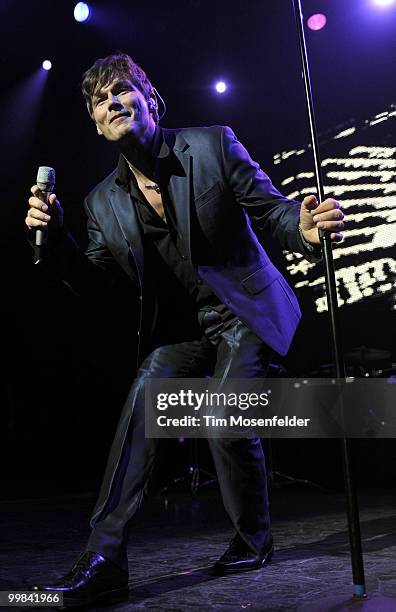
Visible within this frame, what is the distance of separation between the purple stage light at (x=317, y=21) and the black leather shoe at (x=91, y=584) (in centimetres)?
619

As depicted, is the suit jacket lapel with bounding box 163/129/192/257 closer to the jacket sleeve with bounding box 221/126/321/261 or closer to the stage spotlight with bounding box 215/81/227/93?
the jacket sleeve with bounding box 221/126/321/261

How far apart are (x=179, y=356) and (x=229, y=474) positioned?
17.9 inches

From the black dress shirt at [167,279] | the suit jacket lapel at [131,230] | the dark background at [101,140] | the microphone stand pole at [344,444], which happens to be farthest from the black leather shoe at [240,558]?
the dark background at [101,140]

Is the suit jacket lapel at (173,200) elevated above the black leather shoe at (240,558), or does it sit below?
above

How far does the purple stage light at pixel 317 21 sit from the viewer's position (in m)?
6.55

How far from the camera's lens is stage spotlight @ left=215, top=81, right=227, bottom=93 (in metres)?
7.19

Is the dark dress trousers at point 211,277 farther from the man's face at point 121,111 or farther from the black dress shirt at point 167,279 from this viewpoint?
the man's face at point 121,111

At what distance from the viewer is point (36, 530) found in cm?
351

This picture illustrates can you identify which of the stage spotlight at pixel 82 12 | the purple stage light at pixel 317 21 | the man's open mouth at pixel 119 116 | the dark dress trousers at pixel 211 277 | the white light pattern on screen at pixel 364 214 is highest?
the purple stage light at pixel 317 21

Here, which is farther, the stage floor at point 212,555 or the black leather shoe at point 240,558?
the black leather shoe at point 240,558

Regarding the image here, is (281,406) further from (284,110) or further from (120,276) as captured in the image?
(120,276)

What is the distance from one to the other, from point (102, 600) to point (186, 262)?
3.73 feet

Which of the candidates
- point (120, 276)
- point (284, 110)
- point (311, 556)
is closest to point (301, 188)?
point (284, 110)

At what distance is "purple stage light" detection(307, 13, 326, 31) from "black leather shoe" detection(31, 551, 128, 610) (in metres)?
6.19
